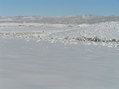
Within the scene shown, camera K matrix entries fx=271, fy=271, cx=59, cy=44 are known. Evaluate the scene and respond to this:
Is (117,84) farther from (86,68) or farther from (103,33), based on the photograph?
(103,33)

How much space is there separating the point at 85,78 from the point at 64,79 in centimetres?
50

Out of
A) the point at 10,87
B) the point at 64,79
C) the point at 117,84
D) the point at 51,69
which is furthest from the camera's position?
the point at 51,69

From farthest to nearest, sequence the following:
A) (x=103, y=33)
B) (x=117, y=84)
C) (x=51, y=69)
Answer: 1. (x=103, y=33)
2. (x=51, y=69)
3. (x=117, y=84)

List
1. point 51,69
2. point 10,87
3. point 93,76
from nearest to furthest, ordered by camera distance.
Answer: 1. point 10,87
2. point 93,76
3. point 51,69

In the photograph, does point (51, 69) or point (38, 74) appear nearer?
point (38, 74)

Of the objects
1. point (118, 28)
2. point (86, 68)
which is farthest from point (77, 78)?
point (118, 28)

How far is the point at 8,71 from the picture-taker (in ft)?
21.4

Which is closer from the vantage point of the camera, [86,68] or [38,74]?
[38,74]

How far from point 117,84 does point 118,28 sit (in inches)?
769

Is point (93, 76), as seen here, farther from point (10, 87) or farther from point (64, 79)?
point (10, 87)

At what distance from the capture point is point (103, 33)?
75.8 ft

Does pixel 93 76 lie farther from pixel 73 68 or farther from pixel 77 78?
pixel 73 68

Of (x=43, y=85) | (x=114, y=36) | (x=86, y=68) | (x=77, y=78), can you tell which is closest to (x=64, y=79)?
(x=77, y=78)

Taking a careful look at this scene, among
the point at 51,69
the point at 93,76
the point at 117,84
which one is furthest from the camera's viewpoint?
the point at 51,69
